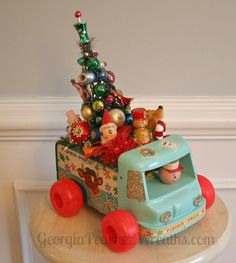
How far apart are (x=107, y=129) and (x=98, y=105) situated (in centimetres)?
6

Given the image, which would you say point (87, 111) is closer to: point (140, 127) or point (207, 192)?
point (140, 127)

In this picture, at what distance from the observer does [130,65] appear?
40.6 inches

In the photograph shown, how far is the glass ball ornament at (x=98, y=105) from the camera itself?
2.59 ft

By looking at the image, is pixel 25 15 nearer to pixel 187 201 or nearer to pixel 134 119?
pixel 134 119

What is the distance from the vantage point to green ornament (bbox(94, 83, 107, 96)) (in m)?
0.79

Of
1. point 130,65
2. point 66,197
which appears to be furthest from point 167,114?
point 66,197

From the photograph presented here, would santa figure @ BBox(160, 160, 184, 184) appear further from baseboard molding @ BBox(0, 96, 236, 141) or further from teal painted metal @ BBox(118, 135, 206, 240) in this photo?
baseboard molding @ BBox(0, 96, 236, 141)

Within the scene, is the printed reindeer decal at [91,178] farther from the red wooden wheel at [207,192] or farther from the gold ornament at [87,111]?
the red wooden wheel at [207,192]

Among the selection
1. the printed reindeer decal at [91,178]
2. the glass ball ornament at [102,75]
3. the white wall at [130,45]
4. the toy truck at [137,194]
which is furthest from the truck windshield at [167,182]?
the white wall at [130,45]

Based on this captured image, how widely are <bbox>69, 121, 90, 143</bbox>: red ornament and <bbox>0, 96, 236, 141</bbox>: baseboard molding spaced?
10.1 inches

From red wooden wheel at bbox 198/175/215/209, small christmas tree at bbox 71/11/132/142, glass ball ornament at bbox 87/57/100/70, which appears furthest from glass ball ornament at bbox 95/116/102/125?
red wooden wheel at bbox 198/175/215/209

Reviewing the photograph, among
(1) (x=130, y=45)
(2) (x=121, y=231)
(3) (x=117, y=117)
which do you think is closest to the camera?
(2) (x=121, y=231)

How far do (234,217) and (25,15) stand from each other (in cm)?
85

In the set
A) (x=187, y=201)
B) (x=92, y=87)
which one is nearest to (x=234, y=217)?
(x=187, y=201)
